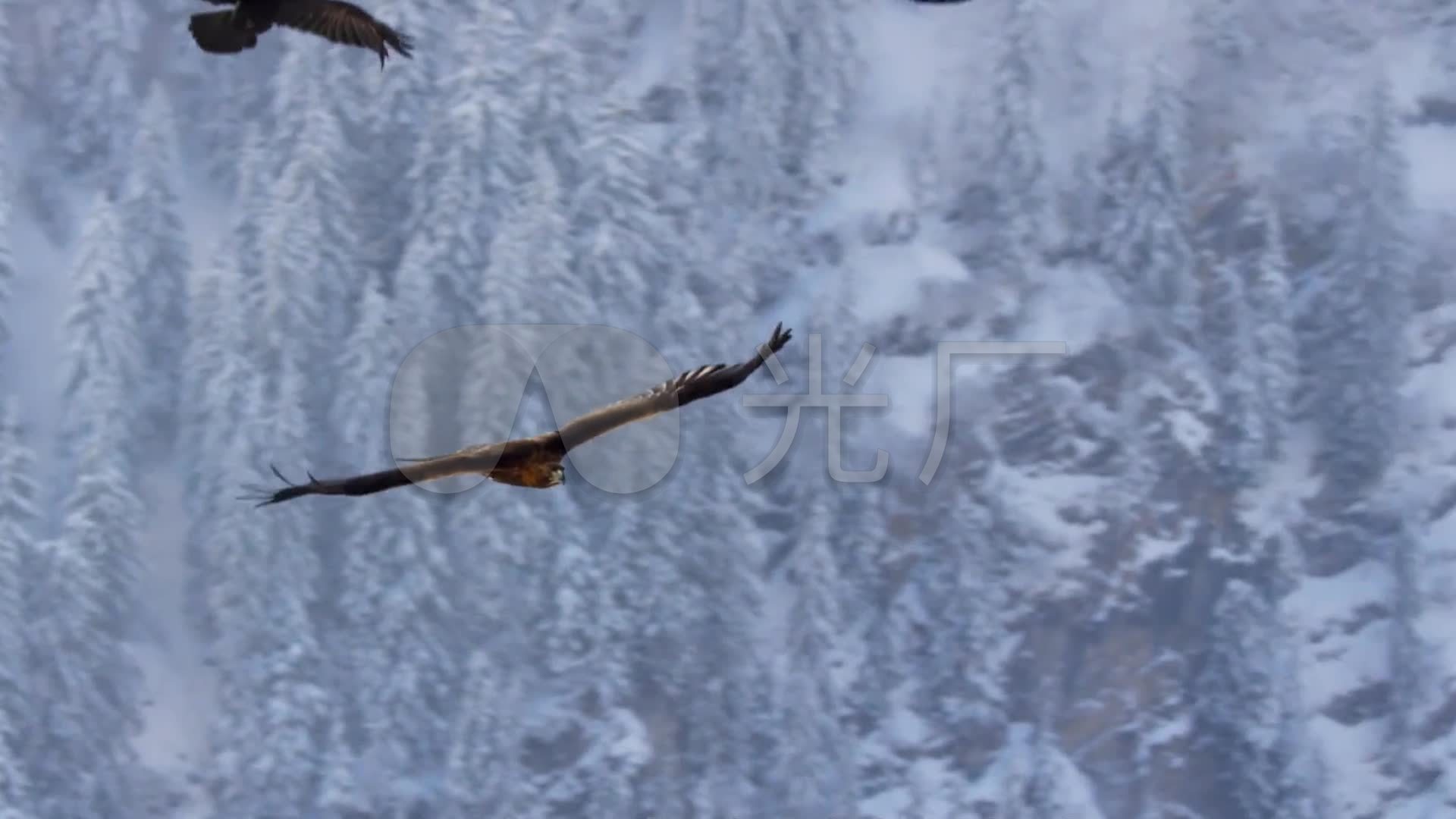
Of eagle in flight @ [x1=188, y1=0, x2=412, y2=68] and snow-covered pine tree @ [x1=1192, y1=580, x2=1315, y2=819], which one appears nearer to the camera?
eagle in flight @ [x1=188, y1=0, x2=412, y2=68]

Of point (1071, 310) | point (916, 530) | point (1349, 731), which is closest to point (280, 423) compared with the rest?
point (916, 530)

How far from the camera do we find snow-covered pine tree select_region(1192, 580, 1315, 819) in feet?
165

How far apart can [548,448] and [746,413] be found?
47.5 meters

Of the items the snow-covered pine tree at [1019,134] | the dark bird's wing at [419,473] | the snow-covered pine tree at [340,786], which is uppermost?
the snow-covered pine tree at [1019,134]

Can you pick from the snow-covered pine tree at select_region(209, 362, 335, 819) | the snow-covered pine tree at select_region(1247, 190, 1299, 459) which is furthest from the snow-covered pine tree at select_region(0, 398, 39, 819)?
Answer: the snow-covered pine tree at select_region(1247, 190, 1299, 459)

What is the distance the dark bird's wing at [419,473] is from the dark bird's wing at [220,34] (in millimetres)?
4000

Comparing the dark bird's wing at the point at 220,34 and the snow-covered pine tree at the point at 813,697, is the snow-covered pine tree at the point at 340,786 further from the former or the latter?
the dark bird's wing at the point at 220,34

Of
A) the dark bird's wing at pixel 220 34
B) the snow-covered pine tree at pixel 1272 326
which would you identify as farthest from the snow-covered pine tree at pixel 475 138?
the dark bird's wing at pixel 220 34

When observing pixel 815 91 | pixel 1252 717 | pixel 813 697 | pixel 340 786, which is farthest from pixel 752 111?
pixel 340 786

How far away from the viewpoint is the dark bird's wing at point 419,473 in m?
7.62

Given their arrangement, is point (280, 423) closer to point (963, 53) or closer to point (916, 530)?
point (916, 530)

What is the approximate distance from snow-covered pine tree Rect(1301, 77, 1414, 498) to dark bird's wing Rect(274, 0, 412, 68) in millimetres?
48709

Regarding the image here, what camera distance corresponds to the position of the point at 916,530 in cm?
5353

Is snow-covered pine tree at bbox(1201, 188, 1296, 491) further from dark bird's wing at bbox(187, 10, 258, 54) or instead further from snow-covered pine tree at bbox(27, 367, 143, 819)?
dark bird's wing at bbox(187, 10, 258, 54)
